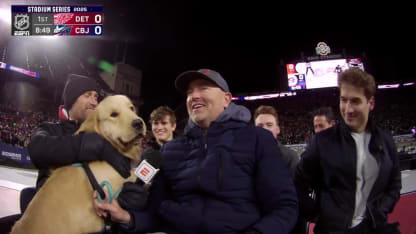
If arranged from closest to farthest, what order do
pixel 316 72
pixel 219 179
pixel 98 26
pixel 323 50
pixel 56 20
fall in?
pixel 219 179 < pixel 56 20 < pixel 98 26 < pixel 316 72 < pixel 323 50

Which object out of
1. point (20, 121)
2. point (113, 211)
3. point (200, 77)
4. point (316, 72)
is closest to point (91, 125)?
point (113, 211)

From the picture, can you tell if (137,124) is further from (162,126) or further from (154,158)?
(162,126)


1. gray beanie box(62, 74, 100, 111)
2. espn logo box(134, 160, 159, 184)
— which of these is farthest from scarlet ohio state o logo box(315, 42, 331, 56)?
espn logo box(134, 160, 159, 184)

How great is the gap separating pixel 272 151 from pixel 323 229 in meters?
0.66

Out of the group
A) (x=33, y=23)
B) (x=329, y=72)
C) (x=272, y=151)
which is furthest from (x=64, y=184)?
(x=329, y=72)

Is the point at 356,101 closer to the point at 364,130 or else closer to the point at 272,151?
the point at 364,130

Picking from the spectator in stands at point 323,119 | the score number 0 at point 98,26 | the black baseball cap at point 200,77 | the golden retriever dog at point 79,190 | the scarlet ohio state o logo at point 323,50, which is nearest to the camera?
the golden retriever dog at point 79,190

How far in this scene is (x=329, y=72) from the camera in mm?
18656

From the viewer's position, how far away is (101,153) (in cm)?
169

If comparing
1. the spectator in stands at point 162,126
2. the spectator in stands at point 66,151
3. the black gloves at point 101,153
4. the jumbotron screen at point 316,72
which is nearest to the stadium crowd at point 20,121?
the spectator in stands at point 162,126

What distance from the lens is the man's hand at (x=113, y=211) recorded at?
5.01 ft

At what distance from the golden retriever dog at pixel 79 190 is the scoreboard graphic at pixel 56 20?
9738 mm

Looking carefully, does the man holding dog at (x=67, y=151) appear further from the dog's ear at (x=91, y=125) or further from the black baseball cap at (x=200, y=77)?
the black baseball cap at (x=200, y=77)

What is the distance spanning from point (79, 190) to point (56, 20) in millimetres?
10782
